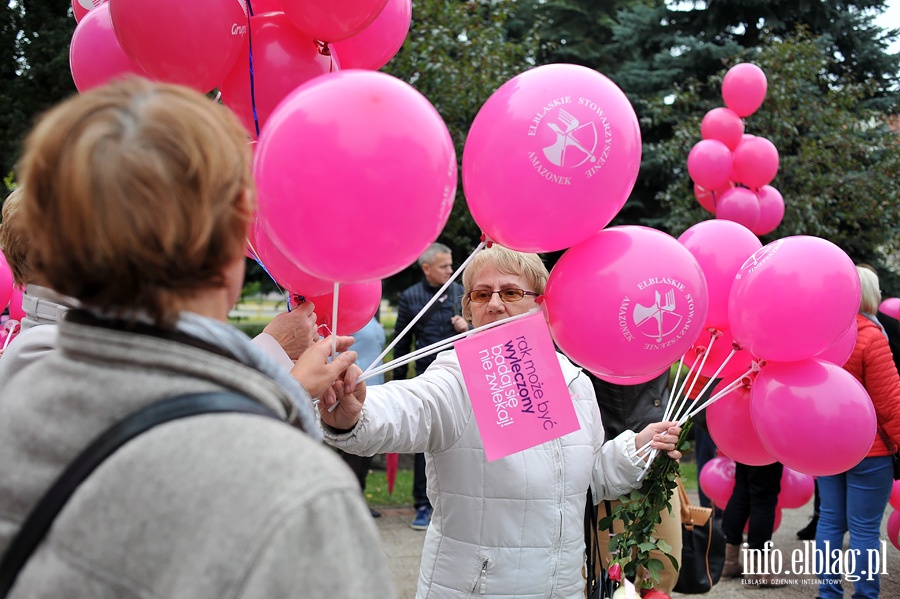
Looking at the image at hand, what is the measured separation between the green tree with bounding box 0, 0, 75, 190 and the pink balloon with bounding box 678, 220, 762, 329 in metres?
10.2

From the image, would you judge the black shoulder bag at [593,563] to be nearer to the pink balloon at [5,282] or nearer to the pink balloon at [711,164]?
the pink balloon at [5,282]

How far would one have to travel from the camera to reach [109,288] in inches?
38.9

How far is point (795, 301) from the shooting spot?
2445 mm

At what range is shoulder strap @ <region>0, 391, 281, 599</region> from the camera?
0.93 metres

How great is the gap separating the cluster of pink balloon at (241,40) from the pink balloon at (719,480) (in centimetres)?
453

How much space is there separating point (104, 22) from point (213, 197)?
79.2 inches

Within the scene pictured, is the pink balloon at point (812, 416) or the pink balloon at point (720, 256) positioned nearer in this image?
the pink balloon at point (812, 416)

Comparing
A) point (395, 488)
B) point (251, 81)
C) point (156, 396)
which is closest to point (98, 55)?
point (251, 81)

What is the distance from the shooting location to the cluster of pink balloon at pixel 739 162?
714 cm

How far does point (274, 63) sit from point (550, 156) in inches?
33.6

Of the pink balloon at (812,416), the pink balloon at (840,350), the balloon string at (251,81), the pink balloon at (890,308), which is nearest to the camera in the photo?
the balloon string at (251,81)

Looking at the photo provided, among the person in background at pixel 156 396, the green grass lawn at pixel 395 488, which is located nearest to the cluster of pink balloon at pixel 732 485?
the green grass lawn at pixel 395 488

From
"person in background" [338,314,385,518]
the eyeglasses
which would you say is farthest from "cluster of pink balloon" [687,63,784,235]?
the eyeglasses

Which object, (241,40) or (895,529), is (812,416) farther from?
(895,529)
